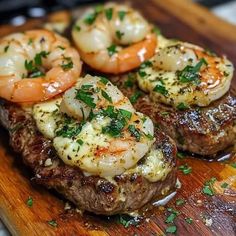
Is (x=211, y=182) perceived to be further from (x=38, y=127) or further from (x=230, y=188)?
(x=38, y=127)

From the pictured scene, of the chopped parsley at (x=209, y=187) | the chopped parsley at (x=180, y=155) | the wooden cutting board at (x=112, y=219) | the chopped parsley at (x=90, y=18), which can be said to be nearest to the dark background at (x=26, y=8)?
the chopped parsley at (x=90, y=18)

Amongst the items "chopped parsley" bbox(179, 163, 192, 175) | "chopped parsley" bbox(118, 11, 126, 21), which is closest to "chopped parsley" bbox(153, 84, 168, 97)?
"chopped parsley" bbox(179, 163, 192, 175)

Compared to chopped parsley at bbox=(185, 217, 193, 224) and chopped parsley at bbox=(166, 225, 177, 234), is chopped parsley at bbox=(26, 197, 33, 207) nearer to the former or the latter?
chopped parsley at bbox=(166, 225, 177, 234)

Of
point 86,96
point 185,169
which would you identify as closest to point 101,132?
point 86,96

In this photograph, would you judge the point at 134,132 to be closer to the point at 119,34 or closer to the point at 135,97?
the point at 135,97

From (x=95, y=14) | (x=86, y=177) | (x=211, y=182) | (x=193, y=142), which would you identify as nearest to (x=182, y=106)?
(x=193, y=142)
